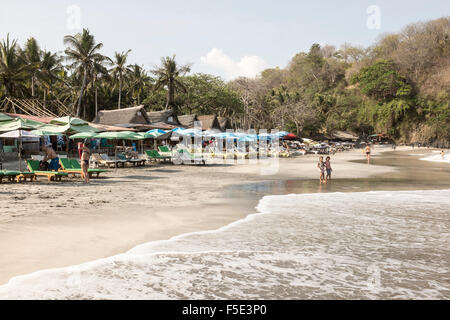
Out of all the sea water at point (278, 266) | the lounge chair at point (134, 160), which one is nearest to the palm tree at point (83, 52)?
the lounge chair at point (134, 160)

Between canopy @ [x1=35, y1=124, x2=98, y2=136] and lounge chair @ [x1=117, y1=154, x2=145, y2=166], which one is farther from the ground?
canopy @ [x1=35, y1=124, x2=98, y2=136]

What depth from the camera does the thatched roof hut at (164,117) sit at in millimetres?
43188

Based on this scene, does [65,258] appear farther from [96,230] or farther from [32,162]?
[32,162]

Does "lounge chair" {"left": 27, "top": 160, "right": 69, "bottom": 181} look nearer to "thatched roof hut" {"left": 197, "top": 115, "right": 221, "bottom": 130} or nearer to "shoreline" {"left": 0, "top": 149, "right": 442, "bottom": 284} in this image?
"shoreline" {"left": 0, "top": 149, "right": 442, "bottom": 284}

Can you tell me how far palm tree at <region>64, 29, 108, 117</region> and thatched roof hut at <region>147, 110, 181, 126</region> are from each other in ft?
27.9

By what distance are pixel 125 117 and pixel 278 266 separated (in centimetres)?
3548

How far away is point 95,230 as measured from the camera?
22.3 feet

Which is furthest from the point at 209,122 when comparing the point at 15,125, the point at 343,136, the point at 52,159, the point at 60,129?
the point at 343,136

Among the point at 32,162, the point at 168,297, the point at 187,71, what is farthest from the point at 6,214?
the point at 187,71

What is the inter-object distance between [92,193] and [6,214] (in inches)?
131

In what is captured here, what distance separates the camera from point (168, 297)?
4.20 meters

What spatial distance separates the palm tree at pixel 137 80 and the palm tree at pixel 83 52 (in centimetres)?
1267

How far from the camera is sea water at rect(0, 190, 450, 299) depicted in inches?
170

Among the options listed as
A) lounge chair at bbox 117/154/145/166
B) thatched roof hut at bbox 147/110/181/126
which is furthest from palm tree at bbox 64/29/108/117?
lounge chair at bbox 117/154/145/166
